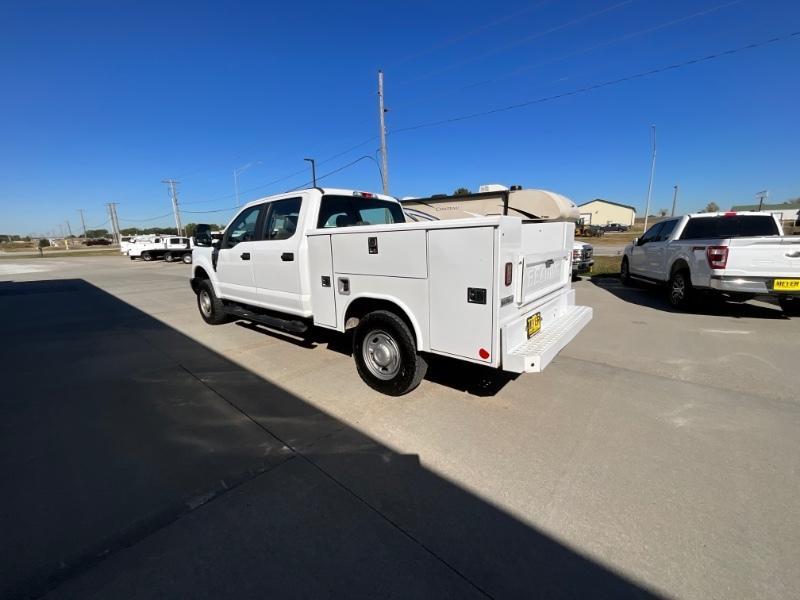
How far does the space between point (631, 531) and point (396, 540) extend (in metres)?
1.36

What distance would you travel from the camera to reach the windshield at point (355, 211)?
16.0 feet

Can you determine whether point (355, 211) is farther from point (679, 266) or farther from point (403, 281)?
point (679, 266)

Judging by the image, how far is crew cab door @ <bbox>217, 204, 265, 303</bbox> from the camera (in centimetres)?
566

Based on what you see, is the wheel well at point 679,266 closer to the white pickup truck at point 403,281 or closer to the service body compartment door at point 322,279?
the white pickup truck at point 403,281

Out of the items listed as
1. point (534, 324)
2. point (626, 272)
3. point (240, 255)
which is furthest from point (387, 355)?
point (626, 272)

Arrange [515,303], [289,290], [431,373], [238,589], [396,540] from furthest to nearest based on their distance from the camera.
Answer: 1. [289,290]
2. [431,373]
3. [515,303]
4. [396,540]
5. [238,589]

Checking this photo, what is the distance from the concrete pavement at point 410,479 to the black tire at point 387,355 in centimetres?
20

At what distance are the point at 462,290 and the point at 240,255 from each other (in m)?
4.02

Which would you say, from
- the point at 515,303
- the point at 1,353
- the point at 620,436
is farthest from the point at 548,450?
the point at 1,353

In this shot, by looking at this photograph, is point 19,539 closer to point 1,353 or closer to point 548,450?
point 548,450

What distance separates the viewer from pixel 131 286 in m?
14.1

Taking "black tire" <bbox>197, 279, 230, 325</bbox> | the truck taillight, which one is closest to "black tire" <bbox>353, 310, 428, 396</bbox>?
"black tire" <bbox>197, 279, 230, 325</bbox>

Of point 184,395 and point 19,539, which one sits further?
point 184,395

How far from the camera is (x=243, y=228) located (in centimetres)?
604
